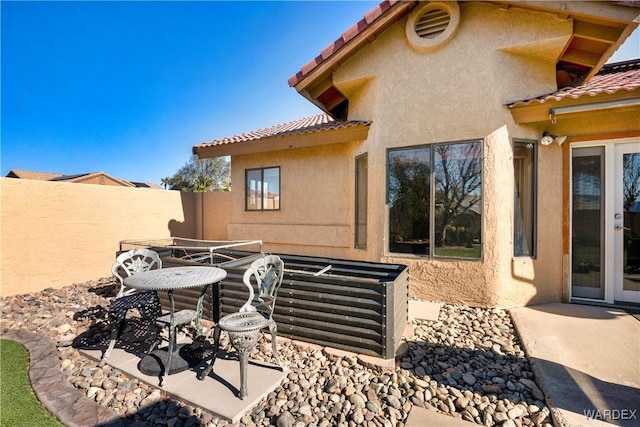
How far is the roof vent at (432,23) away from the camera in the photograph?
6.55 meters

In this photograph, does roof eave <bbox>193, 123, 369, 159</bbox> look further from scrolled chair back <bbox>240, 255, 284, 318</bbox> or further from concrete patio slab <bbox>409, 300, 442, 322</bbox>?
scrolled chair back <bbox>240, 255, 284, 318</bbox>

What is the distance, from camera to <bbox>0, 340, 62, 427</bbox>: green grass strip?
9.33 ft

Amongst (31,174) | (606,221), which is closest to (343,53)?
(606,221)

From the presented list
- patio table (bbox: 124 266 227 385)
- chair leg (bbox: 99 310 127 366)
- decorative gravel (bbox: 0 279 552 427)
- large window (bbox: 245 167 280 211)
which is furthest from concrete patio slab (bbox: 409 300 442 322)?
large window (bbox: 245 167 280 211)

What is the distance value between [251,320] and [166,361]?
1.43m

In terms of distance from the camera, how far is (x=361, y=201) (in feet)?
26.6

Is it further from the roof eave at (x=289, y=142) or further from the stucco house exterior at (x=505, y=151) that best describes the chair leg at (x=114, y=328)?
the roof eave at (x=289, y=142)

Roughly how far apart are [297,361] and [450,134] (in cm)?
567

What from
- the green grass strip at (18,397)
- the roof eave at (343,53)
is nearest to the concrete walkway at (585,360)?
the green grass strip at (18,397)

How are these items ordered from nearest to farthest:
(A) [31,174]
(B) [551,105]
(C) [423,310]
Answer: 1. (B) [551,105]
2. (C) [423,310]
3. (A) [31,174]

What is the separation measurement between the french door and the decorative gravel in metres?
2.88

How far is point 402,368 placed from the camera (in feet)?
12.2

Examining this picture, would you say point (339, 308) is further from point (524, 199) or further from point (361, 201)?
point (524, 199)

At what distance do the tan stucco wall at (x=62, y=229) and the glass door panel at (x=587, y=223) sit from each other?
515 inches
